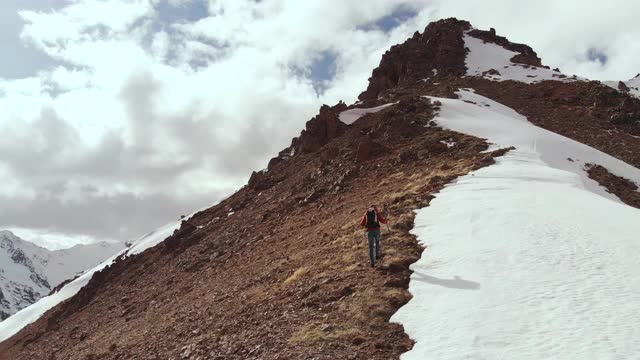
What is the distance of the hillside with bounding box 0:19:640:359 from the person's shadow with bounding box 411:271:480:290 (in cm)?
6

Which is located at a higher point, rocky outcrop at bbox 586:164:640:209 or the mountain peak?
the mountain peak

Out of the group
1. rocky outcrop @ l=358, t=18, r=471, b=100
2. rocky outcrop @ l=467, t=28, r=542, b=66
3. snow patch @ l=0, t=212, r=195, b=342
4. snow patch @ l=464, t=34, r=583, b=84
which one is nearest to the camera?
snow patch @ l=0, t=212, r=195, b=342

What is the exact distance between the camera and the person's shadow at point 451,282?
14.5 m

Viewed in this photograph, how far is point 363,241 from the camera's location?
65.2 ft

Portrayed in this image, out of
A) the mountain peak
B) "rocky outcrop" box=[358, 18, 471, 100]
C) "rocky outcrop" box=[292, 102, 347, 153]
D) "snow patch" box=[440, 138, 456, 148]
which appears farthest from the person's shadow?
"rocky outcrop" box=[358, 18, 471, 100]

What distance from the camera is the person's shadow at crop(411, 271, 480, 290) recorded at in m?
14.5

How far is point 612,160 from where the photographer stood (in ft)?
115

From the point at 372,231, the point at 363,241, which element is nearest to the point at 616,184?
the point at 363,241

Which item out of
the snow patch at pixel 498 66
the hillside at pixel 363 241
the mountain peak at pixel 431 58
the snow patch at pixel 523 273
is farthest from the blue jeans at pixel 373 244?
the mountain peak at pixel 431 58

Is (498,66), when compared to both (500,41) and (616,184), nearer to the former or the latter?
(500,41)

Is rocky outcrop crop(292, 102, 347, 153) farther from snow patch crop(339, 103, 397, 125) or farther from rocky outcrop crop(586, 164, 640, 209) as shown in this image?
rocky outcrop crop(586, 164, 640, 209)

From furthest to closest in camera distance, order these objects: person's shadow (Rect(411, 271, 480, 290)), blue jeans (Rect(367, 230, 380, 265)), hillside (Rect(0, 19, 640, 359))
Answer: blue jeans (Rect(367, 230, 380, 265)), person's shadow (Rect(411, 271, 480, 290)), hillside (Rect(0, 19, 640, 359))

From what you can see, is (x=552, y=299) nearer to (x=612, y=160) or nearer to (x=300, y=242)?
(x=300, y=242)

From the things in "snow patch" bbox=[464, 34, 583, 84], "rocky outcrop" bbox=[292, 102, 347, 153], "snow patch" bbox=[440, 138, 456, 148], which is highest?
"snow patch" bbox=[464, 34, 583, 84]
